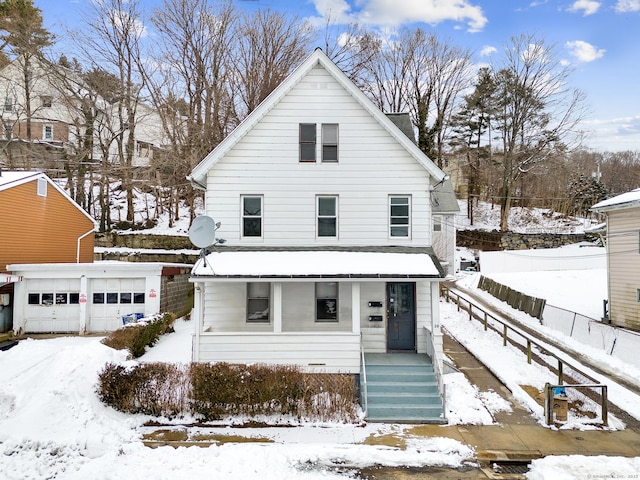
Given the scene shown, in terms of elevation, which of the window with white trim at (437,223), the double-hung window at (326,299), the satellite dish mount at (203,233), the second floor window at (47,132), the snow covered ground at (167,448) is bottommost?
the snow covered ground at (167,448)

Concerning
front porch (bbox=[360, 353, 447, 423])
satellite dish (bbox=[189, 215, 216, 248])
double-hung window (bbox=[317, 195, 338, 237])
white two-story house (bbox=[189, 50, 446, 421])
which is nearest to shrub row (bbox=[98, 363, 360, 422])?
front porch (bbox=[360, 353, 447, 423])

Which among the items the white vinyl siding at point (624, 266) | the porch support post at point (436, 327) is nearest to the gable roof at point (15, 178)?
the porch support post at point (436, 327)

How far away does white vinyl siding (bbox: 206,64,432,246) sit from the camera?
11.9m

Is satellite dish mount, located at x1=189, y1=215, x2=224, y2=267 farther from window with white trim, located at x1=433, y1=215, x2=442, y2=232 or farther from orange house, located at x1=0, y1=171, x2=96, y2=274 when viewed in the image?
window with white trim, located at x1=433, y1=215, x2=442, y2=232

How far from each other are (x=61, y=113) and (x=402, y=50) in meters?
32.3

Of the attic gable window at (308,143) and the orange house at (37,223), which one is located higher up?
the attic gable window at (308,143)

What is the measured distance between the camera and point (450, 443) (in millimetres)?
7707

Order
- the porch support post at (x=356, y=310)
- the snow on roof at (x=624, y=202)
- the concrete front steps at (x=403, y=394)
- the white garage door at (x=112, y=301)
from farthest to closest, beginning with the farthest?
the white garage door at (x=112, y=301), the snow on roof at (x=624, y=202), the porch support post at (x=356, y=310), the concrete front steps at (x=403, y=394)

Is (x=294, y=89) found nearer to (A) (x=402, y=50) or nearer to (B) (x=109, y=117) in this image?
(B) (x=109, y=117)

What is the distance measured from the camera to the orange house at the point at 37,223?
58.6 ft

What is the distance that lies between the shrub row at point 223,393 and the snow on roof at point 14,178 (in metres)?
13.9

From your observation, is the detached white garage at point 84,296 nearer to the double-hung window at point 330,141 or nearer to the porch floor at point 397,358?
the double-hung window at point 330,141

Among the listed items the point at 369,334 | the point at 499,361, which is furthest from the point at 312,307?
the point at 499,361

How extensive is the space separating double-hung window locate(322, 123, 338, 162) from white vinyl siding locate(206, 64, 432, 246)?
0.58 ft
